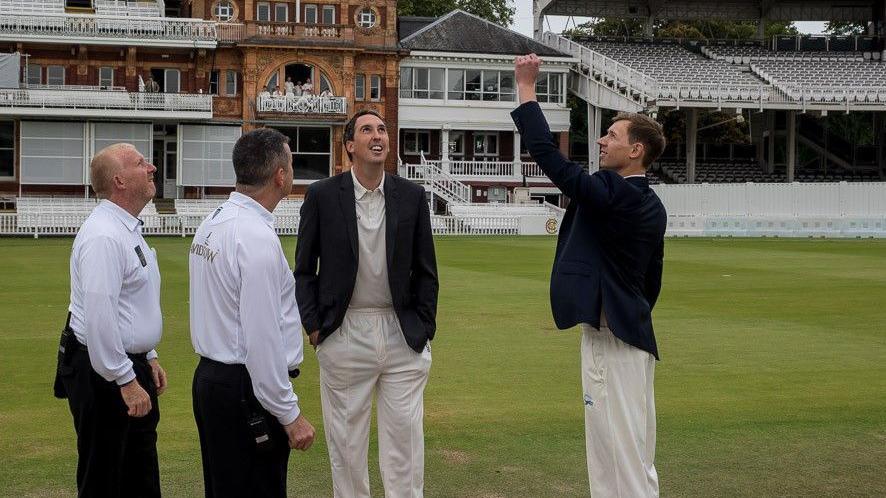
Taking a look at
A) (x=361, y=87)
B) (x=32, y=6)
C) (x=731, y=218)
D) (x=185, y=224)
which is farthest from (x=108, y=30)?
(x=731, y=218)

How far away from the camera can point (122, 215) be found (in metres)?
6.12

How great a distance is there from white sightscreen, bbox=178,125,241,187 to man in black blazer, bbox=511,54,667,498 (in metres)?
49.1

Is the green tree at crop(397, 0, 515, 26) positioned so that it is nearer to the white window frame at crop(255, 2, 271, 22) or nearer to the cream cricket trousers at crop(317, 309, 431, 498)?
the white window frame at crop(255, 2, 271, 22)

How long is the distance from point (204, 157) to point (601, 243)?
50.0m

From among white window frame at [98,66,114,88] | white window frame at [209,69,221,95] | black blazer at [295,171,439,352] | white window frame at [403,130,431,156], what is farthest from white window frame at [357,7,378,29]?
black blazer at [295,171,439,352]

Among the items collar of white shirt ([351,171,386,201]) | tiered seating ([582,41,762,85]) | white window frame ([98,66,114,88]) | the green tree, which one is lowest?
collar of white shirt ([351,171,386,201])

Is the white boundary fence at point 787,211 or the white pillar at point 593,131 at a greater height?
the white pillar at point 593,131

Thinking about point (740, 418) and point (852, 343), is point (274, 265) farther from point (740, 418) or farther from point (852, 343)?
point (852, 343)

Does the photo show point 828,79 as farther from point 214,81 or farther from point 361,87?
point 214,81

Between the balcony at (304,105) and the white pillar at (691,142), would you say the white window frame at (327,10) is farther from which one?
the white pillar at (691,142)

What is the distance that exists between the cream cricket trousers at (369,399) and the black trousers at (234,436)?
1.14m

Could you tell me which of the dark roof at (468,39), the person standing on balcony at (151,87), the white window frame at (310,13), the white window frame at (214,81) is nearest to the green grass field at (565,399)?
the person standing on balcony at (151,87)

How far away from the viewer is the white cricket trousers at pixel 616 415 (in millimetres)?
6145

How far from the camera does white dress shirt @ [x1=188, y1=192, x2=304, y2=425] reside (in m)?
5.25
